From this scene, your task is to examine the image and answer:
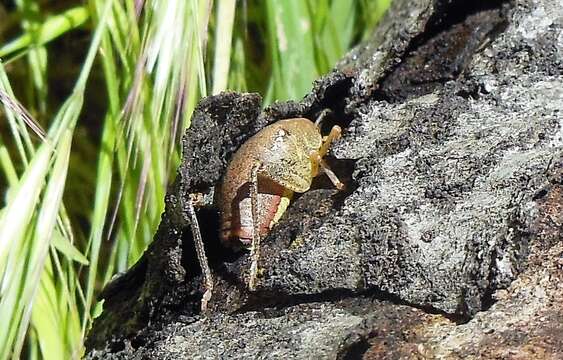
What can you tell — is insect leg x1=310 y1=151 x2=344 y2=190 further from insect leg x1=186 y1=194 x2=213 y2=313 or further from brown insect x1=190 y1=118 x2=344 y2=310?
insect leg x1=186 y1=194 x2=213 y2=313

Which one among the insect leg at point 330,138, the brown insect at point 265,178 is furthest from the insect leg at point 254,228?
the insect leg at point 330,138

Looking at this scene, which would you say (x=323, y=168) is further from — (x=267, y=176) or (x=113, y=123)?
(x=113, y=123)

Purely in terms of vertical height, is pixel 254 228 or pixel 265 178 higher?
pixel 265 178

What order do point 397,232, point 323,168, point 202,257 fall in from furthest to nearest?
1. point 323,168
2. point 202,257
3. point 397,232

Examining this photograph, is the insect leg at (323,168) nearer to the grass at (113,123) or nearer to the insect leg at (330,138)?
the insect leg at (330,138)

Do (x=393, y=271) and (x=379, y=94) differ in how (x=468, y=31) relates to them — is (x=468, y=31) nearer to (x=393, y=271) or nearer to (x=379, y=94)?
(x=379, y=94)

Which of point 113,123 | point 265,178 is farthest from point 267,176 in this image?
point 113,123
